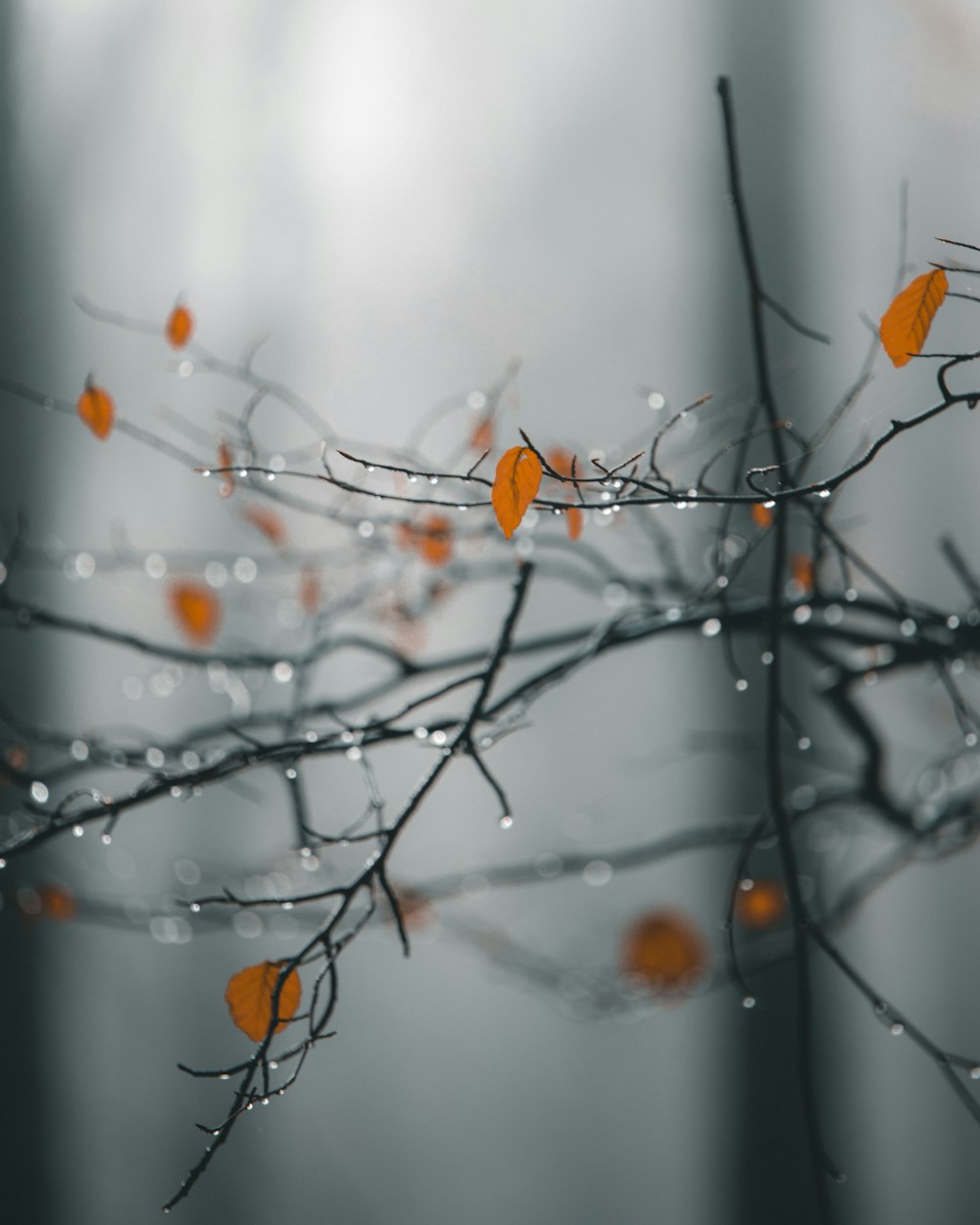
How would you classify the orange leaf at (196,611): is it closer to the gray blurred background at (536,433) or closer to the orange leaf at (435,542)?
the orange leaf at (435,542)

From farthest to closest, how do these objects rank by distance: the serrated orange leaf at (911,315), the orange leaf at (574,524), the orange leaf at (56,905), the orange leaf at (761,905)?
1. the orange leaf at (761,905)
2. the orange leaf at (56,905)
3. the orange leaf at (574,524)
4. the serrated orange leaf at (911,315)

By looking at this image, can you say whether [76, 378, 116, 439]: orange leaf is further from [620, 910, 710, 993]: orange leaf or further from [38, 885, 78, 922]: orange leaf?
[620, 910, 710, 993]: orange leaf

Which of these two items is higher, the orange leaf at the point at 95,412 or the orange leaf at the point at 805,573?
the orange leaf at the point at 95,412

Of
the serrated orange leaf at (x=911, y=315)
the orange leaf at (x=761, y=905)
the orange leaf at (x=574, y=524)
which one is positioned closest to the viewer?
the serrated orange leaf at (x=911, y=315)

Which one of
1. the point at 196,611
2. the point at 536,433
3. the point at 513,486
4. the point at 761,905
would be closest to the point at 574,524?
the point at 513,486

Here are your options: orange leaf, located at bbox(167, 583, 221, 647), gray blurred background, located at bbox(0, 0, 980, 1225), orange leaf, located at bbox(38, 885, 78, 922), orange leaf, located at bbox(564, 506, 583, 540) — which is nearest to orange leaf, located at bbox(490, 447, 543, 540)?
orange leaf, located at bbox(564, 506, 583, 540)

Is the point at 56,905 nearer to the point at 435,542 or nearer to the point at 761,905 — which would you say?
the point at 435,542

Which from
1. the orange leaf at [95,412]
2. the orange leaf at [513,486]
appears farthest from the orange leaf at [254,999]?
the orange leaf at [95,412]

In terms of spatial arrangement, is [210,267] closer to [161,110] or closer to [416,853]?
[161,110]
